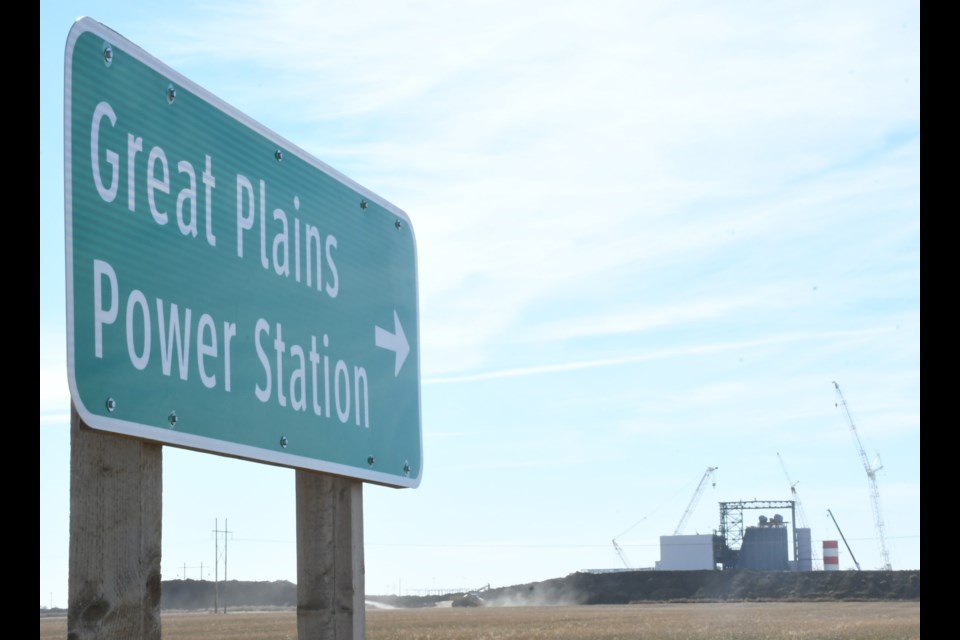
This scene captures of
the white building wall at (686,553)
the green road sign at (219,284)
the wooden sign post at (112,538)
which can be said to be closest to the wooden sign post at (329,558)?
the green road sign at (219,284)

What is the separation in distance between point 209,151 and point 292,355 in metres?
0.49

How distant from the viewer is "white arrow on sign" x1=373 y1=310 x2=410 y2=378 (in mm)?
3238

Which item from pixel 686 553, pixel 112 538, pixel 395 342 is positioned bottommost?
pixel 686 553

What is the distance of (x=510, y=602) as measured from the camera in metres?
139

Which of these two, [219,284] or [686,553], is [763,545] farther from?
[219,284]

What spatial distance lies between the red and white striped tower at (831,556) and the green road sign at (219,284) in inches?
5103

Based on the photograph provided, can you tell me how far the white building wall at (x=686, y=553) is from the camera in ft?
416

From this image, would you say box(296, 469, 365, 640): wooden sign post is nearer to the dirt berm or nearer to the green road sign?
the green road sign

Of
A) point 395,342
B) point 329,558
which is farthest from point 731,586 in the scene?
point 329,558

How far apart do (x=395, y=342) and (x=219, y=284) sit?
911mm

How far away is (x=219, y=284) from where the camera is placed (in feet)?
8.12

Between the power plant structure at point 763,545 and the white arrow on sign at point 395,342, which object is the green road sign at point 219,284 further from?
the power plant structure at point 763,545
